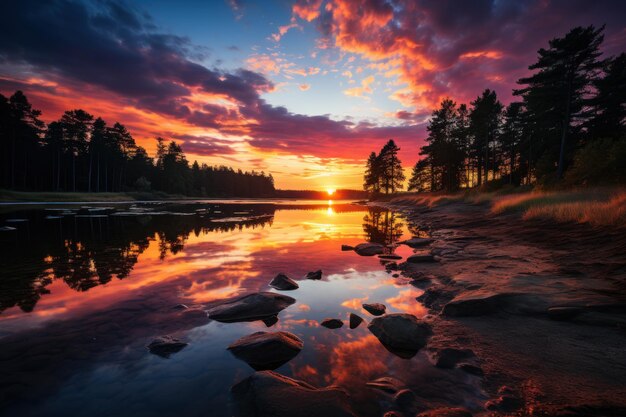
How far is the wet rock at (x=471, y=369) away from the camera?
12.9 ft

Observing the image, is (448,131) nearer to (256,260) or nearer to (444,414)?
(256,260)

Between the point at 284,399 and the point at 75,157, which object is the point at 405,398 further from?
the point at 75,157

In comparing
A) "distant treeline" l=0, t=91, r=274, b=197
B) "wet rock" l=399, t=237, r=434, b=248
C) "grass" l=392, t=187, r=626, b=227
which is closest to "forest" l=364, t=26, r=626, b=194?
"grass" l=392, t=187, r=626, b=227

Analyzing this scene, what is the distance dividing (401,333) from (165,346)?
4260 mm

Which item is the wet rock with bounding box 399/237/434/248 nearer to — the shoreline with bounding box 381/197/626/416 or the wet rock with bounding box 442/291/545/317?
the shoreline with bounding box 381/197/626/416

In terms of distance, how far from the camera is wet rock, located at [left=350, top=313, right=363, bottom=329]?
5.67 m

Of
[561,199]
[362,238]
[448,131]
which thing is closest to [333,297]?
[362,238]

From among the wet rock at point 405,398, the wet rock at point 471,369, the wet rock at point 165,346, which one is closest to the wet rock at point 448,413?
the wet rock at point 405,398

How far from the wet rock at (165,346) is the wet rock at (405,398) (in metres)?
3.66

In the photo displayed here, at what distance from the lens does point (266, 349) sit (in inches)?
177

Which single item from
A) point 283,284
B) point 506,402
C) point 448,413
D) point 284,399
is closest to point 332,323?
point 284,399

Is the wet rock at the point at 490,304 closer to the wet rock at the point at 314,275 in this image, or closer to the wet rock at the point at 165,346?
the wet rock at the point at 314,275

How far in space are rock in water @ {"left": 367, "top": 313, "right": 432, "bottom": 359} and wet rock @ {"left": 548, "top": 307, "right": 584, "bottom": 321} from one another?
2340 mm

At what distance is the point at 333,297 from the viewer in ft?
24.1
